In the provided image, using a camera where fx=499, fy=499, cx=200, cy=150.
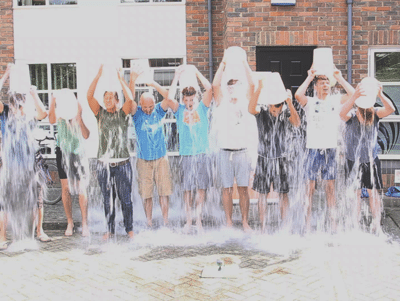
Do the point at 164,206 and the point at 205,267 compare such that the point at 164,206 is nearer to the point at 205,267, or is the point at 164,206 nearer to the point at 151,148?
the point at 151,148

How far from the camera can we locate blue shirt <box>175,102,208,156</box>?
627cm

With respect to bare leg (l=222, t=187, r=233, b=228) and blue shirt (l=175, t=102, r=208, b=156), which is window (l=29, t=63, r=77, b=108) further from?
bare leg (l=222, t=187, r=233, b=228)

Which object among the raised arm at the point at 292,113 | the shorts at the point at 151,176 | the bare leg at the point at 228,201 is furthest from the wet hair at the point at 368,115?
the shorts at the point at 151,176

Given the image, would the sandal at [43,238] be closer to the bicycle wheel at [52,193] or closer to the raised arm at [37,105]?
the raised arm at [37,105]

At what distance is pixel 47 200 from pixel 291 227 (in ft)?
14.5

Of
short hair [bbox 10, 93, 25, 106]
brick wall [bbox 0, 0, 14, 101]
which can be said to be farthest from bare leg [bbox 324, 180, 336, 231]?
brick wall [bbox 0, 0, 14, 101]

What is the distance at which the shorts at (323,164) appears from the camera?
611 centimetres

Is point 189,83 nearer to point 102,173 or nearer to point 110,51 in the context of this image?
point 102,173

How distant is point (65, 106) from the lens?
626 cm

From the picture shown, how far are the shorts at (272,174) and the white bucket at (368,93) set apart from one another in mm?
1133

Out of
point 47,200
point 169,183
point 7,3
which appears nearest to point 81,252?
point 169,183

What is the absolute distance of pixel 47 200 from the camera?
862 cm

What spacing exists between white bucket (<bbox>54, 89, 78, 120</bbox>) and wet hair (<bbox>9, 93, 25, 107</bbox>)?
425 millimetres

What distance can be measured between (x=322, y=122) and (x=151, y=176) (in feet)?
7.43
